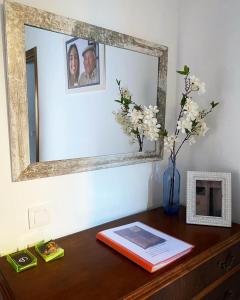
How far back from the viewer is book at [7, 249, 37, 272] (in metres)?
0.86

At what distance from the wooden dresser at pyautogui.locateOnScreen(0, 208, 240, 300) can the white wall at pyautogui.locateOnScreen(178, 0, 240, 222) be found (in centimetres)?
32

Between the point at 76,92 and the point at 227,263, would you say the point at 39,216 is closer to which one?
the point at 76,92

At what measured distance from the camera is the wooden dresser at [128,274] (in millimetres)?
770

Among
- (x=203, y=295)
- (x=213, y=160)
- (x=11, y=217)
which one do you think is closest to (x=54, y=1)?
(x=11, y=217)

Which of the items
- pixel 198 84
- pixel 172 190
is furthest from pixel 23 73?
pixel 172 190

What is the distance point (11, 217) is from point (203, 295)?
83 centimetres

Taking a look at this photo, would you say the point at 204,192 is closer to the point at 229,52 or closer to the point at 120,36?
the point at 229,52

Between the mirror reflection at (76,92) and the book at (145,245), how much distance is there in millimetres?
372

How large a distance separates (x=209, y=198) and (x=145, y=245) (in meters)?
0.47

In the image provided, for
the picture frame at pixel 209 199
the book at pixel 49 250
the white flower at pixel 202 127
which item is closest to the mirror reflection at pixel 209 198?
the picture frame at pixel 209 199

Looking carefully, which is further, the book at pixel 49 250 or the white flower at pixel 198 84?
the white flower at pixel 198 84

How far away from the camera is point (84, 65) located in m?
1.10

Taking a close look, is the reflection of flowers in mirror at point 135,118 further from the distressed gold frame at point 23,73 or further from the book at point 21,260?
the book at point 21,260

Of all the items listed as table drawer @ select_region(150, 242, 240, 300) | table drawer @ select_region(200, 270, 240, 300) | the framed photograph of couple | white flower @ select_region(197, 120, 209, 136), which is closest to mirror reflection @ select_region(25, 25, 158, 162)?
the framed photograph of couple
